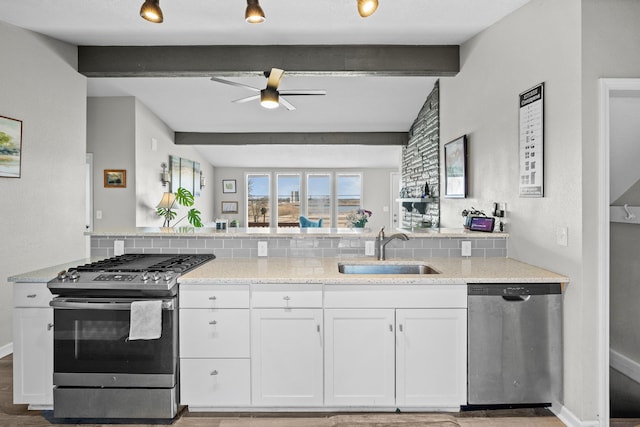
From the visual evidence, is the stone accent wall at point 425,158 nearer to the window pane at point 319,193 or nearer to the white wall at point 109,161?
the window pane at point 319,193

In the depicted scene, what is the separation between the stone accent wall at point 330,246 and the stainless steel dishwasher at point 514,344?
72 centimetres

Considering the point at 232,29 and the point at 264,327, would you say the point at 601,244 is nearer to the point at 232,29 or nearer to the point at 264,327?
the point at 264,327

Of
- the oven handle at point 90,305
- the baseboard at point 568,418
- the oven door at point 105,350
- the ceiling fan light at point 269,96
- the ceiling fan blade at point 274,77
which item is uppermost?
the ceiling fan blade at point 274,77

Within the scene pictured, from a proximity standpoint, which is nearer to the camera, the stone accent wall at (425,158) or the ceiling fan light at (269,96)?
the ceiling fan light at (269,96)

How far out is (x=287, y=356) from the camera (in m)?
2.24

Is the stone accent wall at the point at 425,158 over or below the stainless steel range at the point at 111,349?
over

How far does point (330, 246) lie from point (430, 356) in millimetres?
1065

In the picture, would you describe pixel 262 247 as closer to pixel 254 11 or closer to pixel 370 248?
pixel 370 248

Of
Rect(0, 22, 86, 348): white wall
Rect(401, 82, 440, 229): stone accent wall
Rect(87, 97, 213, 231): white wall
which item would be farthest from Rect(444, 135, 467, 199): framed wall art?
Rect(87, 97, 213, 231): white wall

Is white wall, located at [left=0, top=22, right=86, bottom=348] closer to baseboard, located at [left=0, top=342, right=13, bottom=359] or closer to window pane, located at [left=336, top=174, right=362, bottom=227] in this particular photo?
baseboard, located at [left=0, top=342, right=13, bottom=359]

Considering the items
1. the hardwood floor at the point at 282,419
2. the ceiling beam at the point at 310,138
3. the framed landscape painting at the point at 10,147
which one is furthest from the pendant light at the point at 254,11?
the ceiling beam at the point at 310,138

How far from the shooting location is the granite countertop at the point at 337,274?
2.21m

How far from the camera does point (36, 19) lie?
3170 mm

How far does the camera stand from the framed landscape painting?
10.3 ft
